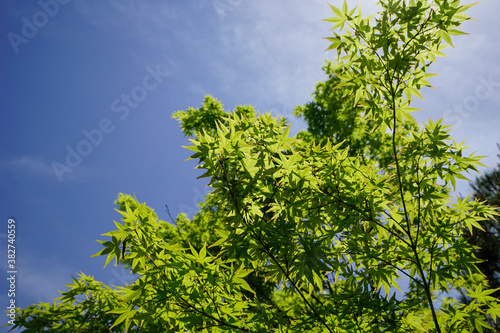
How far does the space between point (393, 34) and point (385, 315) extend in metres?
2.51

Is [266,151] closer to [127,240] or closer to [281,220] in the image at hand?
[281,220]

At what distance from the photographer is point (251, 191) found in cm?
255

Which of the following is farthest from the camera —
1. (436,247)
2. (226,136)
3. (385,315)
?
(436,247)

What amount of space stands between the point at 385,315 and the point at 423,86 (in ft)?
7.06

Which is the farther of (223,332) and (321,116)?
(321,116)

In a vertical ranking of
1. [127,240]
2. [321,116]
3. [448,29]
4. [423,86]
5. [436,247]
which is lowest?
[436,247]

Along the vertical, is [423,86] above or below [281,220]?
above

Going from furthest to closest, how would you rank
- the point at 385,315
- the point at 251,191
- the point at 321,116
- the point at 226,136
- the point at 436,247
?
1. the point at 321,116
2. the point at 436,247
3. the point at 385,315
4. the point at 251,191
5. the point at 226,136

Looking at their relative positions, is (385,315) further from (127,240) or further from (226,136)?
(127,240)

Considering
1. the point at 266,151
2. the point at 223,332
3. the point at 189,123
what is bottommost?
the point at 223,332

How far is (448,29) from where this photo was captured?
107 inches

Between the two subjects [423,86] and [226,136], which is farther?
[423,86]

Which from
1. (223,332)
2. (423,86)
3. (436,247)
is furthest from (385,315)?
(423,86)

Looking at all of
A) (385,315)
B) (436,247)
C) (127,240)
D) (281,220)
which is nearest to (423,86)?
(436,247)
